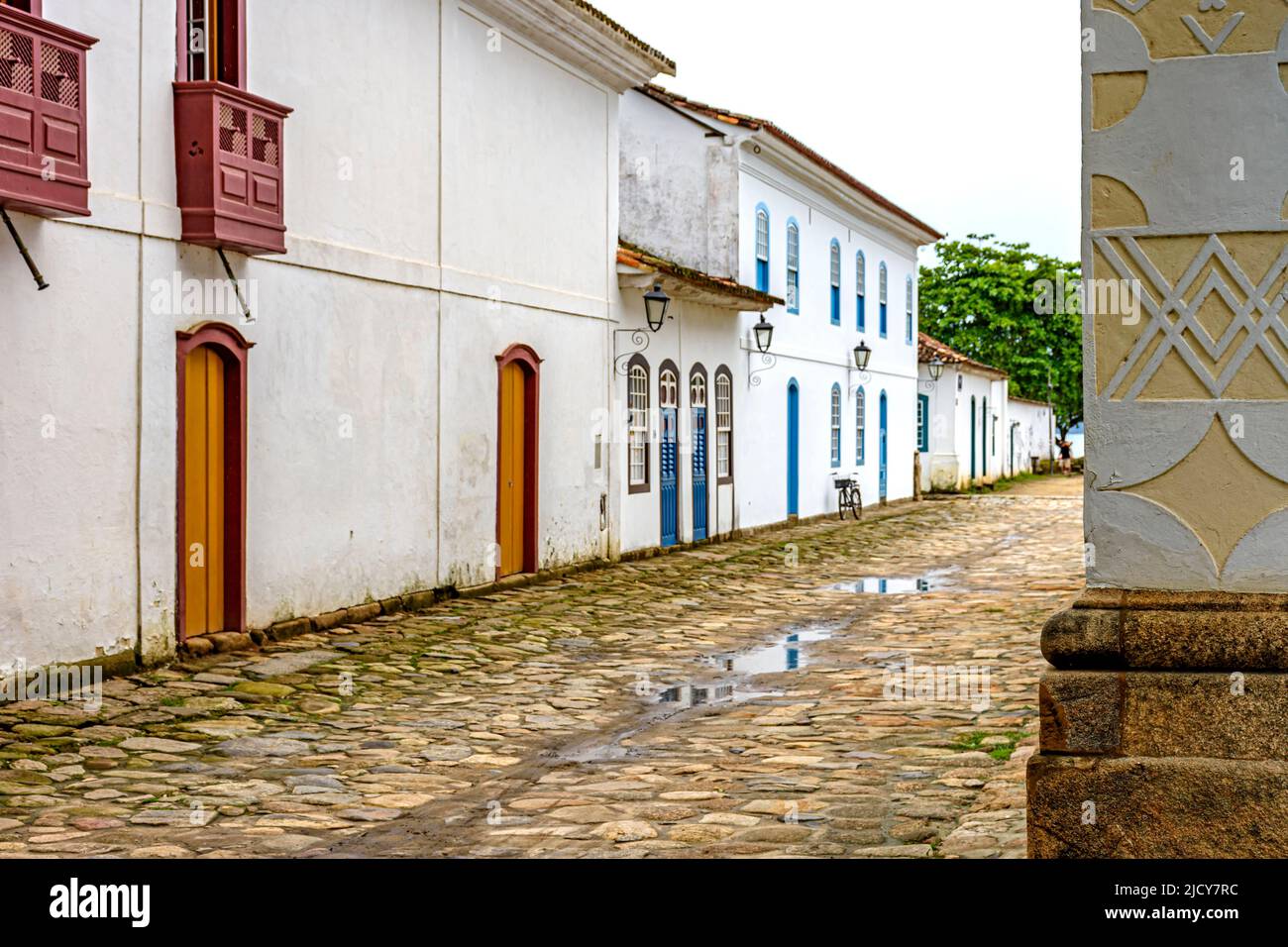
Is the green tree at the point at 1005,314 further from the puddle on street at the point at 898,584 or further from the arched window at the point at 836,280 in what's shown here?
the puddle on street at the point at 898,584

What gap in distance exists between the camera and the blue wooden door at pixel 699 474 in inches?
765

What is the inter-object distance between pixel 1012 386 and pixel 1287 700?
49101mm

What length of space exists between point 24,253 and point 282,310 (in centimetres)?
272

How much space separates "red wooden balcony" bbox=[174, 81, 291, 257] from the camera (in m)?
9.46

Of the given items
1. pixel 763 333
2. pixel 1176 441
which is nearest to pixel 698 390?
pixel 763 333

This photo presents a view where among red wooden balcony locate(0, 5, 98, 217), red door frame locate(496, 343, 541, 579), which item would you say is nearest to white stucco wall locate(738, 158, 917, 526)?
red door frame locate(496, 343, 541, 579)

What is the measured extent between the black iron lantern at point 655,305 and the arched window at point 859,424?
442 inches

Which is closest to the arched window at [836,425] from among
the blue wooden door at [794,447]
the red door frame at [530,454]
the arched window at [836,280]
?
the arched window at [836,280]

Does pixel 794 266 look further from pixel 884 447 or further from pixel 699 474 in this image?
pixel 884 447

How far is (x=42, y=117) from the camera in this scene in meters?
8.02

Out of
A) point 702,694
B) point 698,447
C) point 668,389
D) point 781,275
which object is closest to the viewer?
point 702,694

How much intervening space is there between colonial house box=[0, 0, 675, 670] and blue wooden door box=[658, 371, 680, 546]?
7.96 ft

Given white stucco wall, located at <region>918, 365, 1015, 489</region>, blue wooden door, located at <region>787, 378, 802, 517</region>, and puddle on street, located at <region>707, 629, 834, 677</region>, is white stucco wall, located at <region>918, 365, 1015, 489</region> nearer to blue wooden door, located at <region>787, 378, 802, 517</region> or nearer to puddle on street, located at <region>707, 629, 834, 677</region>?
blue wooden door, located at <region>787, 378, 802, 517</region>
